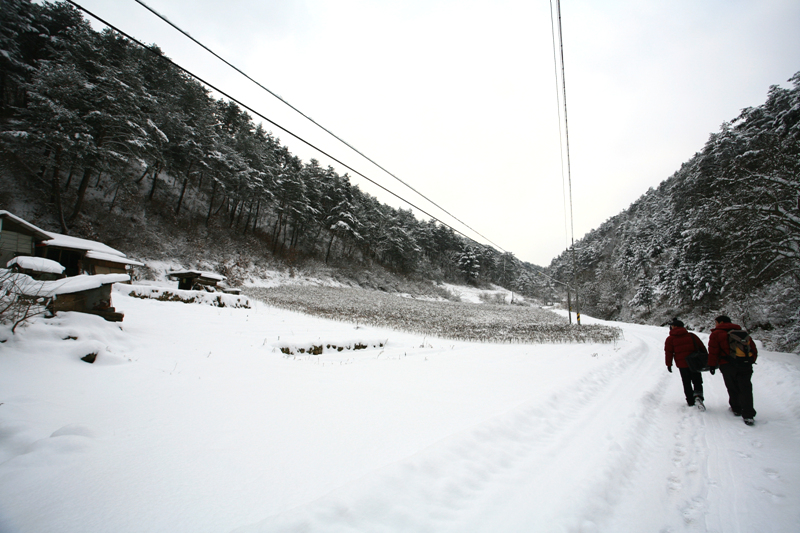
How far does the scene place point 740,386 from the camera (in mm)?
4945

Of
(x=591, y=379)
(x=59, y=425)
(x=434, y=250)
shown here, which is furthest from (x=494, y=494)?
(x=434, y=250)

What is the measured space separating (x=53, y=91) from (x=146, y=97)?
6.00m

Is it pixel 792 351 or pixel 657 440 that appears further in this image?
pixel 792 351

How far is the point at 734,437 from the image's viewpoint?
429 cm

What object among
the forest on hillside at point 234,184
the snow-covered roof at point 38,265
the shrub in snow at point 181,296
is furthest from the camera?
the shrub in snow at point 181,296

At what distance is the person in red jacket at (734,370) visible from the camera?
4.79m

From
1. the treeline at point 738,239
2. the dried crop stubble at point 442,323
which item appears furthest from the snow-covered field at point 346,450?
the dried crop stubble at point 442,323

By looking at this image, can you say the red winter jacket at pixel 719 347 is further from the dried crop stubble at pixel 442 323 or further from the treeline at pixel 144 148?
the treeline at pixel 144 148

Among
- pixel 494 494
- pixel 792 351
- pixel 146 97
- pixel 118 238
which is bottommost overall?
pixel 494 494

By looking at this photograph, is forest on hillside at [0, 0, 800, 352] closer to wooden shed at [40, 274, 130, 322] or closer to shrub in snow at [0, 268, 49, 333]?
shrub in snow at [0, 268, 49, 333]

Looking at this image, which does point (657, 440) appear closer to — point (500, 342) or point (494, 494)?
point (494, 494)

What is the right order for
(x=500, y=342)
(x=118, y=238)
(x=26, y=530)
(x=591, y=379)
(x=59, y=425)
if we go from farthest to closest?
(x=118, y=238)
(x=500, y=342)
(x=591, y=379)
(x=59, y=425)
(x=26, y=530)

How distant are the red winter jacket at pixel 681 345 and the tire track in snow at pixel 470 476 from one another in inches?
64.9

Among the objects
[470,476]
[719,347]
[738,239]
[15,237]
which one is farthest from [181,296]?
[738,239]
